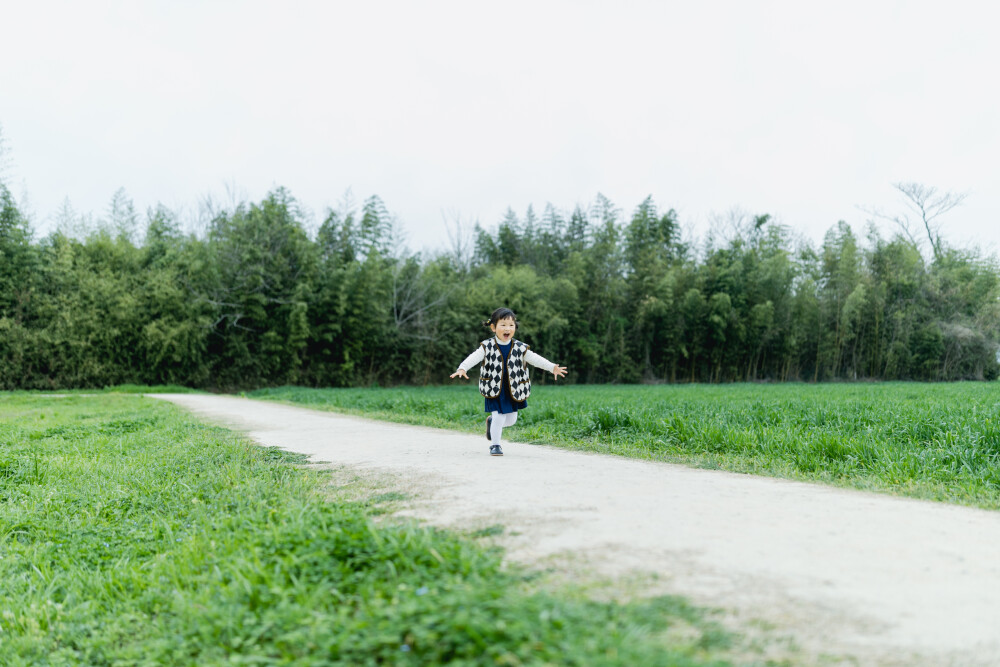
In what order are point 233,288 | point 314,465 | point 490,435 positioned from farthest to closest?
1. point 233,288
2. point 490,435
3. point 314,465

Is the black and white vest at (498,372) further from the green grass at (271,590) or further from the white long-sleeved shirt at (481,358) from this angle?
the green grass at (271,590)

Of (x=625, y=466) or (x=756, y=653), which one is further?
(x=625, y=466)

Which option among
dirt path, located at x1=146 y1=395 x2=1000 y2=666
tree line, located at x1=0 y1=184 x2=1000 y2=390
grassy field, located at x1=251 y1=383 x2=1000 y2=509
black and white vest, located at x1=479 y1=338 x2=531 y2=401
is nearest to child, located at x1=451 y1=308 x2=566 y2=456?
black and white vest, located at x1=479 y1=338 x2=531 y2=401

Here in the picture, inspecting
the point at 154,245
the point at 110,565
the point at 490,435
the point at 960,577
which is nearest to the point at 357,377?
the point at 154,245

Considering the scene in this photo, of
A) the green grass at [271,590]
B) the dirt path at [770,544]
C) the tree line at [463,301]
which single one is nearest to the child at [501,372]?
the dirt path at [770,544]

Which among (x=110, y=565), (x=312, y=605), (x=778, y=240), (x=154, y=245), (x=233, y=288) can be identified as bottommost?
(x=110, y=565)

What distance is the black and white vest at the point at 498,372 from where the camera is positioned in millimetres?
5902

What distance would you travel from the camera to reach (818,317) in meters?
33.2

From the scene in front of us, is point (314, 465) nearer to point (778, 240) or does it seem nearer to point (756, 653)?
point (756, 653)

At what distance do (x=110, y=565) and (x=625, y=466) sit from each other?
3.67 meters

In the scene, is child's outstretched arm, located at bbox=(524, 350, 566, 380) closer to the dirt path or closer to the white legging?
the white legging

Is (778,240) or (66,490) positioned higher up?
(778,240)

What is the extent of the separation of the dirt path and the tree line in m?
21.6

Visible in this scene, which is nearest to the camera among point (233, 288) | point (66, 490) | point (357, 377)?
point (66, 490)
